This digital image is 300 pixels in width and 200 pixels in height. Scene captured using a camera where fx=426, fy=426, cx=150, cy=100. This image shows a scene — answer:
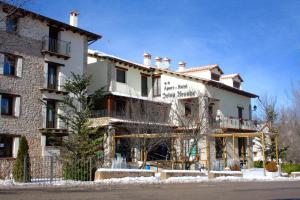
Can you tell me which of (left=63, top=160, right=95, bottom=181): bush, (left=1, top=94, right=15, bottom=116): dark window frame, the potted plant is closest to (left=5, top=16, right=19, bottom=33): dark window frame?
(left=1, top=94, right=15, bottom=116): dark window frame

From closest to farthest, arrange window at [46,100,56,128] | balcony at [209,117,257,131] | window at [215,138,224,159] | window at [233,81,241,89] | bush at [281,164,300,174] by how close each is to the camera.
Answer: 1. window at [46,100,56,128]
2. bush at [281,164,300,174]
3. balcony at [209,117,257,131]
4. window at [215,138,224,159]
5. window at [233,81,241,89]

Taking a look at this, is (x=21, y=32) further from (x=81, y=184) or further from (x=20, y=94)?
(x=81, y=184)

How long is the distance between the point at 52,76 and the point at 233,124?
60.0 feet

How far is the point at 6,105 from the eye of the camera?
27.8 m

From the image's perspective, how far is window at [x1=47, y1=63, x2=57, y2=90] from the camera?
30.4 meters

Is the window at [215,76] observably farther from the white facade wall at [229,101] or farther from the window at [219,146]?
the window at [219,146]

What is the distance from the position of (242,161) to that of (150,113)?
1391 centimetres

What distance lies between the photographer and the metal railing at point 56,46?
29.9 m

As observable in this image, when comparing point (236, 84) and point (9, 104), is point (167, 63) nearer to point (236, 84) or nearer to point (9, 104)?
point (236, 84)

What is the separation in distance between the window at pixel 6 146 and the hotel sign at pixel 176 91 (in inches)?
639

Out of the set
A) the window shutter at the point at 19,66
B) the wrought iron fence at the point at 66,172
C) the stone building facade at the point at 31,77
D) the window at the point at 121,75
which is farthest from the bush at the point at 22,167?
the window at the point at 121,75

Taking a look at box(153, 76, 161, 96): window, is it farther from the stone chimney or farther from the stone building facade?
the stone building facade

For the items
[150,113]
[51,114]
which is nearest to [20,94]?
[51,114]

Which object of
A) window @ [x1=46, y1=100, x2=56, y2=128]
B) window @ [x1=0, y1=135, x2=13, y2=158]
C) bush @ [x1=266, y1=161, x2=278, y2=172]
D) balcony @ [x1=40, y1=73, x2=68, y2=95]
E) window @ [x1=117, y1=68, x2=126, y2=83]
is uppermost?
window @ [x1=117, y1=68, x2=126, y2=83]
